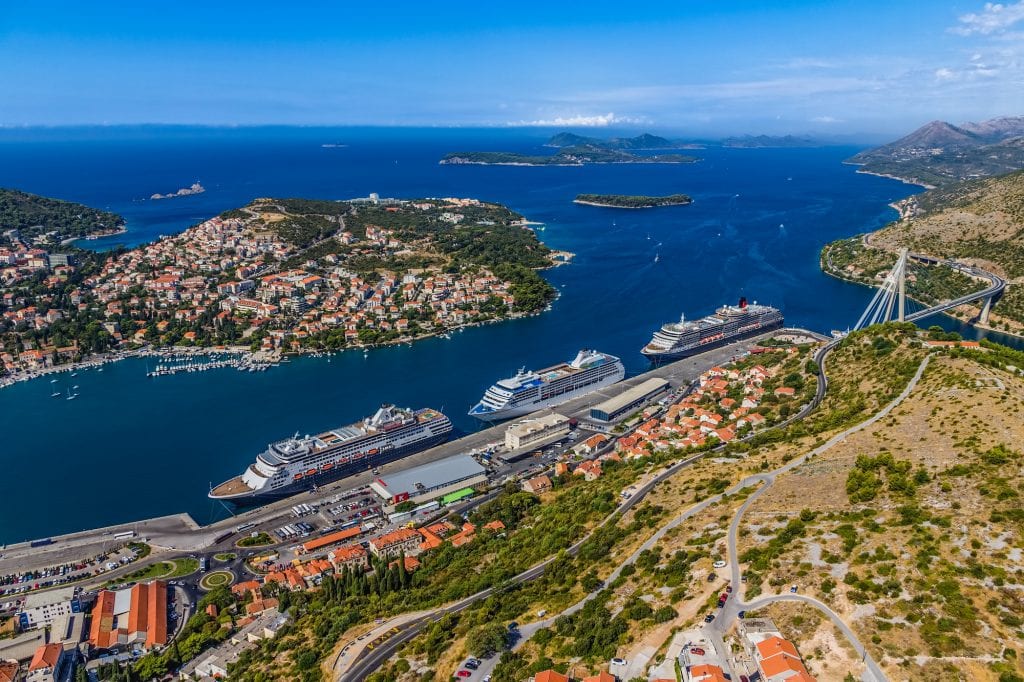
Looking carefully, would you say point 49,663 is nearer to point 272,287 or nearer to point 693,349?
point 693,349

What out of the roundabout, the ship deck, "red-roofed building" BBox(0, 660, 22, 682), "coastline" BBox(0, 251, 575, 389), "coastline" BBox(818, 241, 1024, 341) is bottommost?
the roundabout

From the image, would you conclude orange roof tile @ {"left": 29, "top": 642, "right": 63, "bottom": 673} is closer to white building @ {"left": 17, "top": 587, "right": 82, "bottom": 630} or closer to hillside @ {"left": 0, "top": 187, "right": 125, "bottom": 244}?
white building @ {"left": 17, "top": 587, "right": 82, "bottom": 630}

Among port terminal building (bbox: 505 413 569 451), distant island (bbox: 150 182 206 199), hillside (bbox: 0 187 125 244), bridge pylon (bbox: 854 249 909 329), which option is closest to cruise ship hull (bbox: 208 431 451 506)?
port terminal building (bbox: 505 413 569 451)

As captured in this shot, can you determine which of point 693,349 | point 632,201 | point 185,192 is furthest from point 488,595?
point 185,192

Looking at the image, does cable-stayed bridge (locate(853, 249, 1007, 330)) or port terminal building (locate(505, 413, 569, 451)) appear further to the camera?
cable-stayed bridge (locate(853, 249, 1007, 330))

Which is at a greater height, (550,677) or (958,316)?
(550,677)

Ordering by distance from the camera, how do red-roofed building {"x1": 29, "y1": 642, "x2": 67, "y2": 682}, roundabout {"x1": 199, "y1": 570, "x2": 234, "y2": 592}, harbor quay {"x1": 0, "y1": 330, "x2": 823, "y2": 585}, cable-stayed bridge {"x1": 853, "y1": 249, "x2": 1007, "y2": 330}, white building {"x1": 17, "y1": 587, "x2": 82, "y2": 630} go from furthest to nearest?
1. cable-stayed bridge {"x1": 853, "y1": 249, "x2": 1007, "y2": 330}
2. harbor quay {"x1": 0, "y1": 330, "x2": 823, "y2": 585}
3. roundabout {"x1": 199, "y1": 570, "x2": 234, "y2": 592}
4. white building {"x1": 17, "y1": 587, "x2": 82, "y2": 630}
5. red-roofed building {"x1": 29, "y1": 642, "x2": 67, "y2": 682}

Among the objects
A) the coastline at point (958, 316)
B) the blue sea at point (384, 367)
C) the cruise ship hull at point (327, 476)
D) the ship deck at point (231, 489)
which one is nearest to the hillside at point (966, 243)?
Answer: the coastline at point (958, 316)
